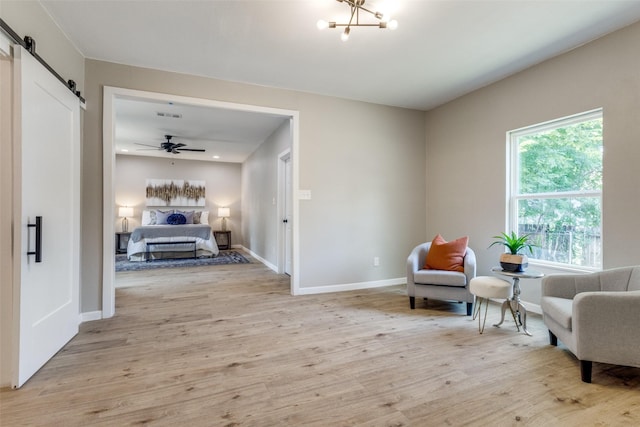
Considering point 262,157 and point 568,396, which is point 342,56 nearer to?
point 568,396

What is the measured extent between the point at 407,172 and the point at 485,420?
3537 mm

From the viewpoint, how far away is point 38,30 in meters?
2.21

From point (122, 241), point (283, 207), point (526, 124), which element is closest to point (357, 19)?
point (526, 124)

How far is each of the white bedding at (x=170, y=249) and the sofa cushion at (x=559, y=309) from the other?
251 inches

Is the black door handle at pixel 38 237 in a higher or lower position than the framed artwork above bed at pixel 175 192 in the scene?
lower

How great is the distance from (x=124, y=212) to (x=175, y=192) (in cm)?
136

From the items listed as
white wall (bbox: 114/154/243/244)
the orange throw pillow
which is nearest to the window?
the orange throw pillow

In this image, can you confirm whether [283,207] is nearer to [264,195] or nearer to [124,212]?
[264,195]

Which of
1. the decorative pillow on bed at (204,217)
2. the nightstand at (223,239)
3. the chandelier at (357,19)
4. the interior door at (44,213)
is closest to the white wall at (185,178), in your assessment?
the decorative pillow on bed at (204,217)

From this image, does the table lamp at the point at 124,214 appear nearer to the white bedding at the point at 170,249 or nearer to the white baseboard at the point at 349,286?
the white bedding at the point at 170,249

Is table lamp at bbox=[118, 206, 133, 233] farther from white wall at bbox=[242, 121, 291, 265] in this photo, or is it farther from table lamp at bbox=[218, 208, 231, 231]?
white wall at bbox=[242, 121, 291, 265]

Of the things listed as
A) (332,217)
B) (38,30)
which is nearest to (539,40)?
(332,217)

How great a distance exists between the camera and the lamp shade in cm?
782

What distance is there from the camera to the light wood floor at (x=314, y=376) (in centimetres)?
160
